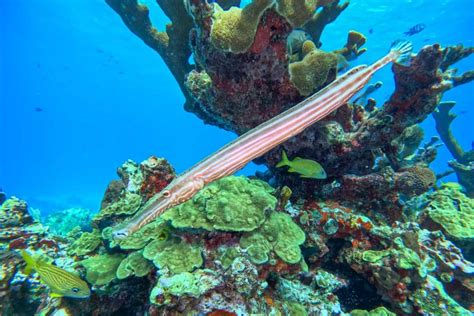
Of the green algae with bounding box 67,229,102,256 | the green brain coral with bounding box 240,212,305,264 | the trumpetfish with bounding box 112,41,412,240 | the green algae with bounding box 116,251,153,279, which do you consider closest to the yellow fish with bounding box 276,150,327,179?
the green brain coral with bounding box 240,212,305,264

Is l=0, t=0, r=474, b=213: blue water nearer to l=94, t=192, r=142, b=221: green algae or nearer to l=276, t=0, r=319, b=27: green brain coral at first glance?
l=276, t=0, r=319, b=27: green brain coral

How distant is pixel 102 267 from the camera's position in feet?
14.5

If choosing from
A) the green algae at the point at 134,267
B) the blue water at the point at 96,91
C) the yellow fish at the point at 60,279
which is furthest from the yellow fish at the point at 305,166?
the blue water at the point at 96,91

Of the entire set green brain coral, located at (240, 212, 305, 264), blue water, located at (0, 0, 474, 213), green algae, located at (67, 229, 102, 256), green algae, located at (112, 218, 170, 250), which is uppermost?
blue water, located at (0, 0, 474, 213)

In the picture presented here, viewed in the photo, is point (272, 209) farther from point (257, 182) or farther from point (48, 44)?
point (48, 44)

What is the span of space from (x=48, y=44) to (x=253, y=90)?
85458 mm

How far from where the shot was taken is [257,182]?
5613 millimetres

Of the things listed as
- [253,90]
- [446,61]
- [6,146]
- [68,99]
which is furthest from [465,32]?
[6,146]

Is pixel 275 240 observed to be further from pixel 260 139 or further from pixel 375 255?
pixel 260 139

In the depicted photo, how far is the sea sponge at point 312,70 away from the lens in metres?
4.75

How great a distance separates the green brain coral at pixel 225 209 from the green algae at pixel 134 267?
0.74 metres

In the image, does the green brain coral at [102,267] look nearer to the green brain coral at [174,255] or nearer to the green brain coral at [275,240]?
the green brain coral at [174,255]

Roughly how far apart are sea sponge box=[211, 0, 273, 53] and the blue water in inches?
1397

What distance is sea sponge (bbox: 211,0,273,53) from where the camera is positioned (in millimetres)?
3990
